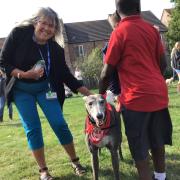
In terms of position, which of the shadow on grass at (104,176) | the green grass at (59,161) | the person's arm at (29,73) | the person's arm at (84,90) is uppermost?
the person's arm at (29,73)

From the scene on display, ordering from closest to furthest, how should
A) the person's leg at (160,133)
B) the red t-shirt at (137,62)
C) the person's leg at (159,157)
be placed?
the red t-shirt at (137,62) → the person's leg at (160,133) → the person's leg at (159,157)

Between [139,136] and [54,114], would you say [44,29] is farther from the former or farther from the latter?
[139,136]

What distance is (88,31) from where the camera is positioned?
59.8 m

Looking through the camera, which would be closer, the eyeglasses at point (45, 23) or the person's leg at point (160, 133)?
the person's leg at point (160, 133)

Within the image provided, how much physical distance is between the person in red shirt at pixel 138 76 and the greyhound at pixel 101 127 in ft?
1.77

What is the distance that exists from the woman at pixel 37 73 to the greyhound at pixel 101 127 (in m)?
0.59

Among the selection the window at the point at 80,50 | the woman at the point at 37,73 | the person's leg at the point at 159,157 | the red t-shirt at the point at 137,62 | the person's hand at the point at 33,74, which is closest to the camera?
the red t-shirt at the point at 137,62

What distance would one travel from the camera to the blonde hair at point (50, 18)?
547 centimetres

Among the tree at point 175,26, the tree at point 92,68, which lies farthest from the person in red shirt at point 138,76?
the tree at point 175,26

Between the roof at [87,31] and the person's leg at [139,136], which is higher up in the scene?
the person's leg at [139,136]

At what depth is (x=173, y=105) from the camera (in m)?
13.1

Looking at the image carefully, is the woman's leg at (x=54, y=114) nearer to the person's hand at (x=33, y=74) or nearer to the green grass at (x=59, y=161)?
the person's hand at (x=33, y=74)

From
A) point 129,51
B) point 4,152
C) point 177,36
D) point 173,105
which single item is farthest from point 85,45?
point 129,51

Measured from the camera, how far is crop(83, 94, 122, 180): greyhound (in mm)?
5086
